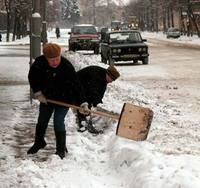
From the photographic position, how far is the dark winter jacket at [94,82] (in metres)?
9.25

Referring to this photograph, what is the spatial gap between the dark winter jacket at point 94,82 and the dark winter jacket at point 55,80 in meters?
1.55

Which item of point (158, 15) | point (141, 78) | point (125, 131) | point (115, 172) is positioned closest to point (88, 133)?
point (125, 131)

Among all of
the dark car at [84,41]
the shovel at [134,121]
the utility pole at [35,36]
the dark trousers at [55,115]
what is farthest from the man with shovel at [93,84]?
the dark car at [84,41]

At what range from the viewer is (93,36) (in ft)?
120

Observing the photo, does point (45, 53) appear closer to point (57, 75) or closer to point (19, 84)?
point (57, 75)

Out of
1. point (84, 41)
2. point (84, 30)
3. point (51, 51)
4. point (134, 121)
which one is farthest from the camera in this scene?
point (84, 30)

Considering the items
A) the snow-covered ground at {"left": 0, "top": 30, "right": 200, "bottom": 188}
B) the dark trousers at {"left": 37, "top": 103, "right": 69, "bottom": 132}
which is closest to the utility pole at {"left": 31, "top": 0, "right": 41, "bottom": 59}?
the snow-covered ground at {"left": 0, "top": 30, "right": 200, "bottom": 188}

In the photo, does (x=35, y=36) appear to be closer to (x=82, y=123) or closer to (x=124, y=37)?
(x=82, y=123)

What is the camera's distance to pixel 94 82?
9242 mm

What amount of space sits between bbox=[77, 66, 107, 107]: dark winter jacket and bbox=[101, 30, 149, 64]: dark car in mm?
16967

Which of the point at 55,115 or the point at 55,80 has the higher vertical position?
the point at 55,80

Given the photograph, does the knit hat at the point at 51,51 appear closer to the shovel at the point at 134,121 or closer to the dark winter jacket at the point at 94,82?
the shovel at the point at 134,121

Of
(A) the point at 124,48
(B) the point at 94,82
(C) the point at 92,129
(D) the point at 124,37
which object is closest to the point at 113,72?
(B) the point at 94,82

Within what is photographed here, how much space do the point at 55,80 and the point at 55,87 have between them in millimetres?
148
